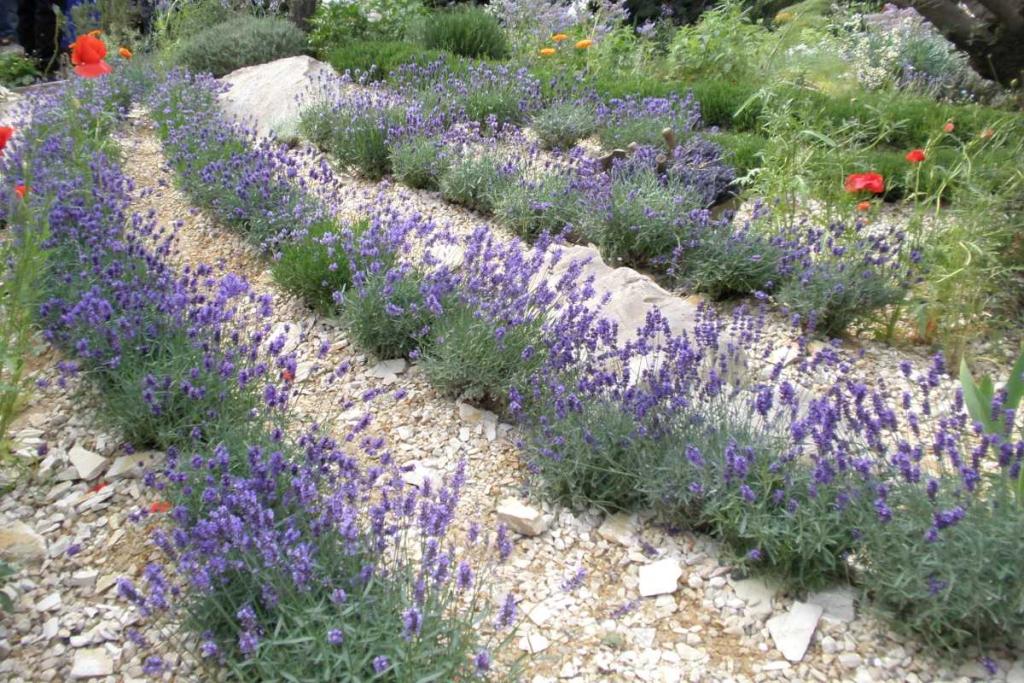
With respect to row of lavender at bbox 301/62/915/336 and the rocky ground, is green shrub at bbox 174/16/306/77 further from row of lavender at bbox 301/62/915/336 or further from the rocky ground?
the rocky ground

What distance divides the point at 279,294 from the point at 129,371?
50.8 inches

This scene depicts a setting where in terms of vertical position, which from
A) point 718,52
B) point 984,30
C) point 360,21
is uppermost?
point 984,30

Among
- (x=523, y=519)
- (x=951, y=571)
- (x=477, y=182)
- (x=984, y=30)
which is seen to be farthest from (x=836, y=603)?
(x=984, y=30)

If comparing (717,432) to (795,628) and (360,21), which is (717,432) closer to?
(795,628)

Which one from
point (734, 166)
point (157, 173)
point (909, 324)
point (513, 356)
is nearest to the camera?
point (513, 356)

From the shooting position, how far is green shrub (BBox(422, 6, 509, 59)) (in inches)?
336

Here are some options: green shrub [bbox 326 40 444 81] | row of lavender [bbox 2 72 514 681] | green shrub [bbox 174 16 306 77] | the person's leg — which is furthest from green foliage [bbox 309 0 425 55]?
row of lavender [bbox 2 72 514 681]

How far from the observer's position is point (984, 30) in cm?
529

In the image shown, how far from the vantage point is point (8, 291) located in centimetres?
285

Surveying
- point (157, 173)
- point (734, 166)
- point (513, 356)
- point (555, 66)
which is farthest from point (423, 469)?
point (555, 66)

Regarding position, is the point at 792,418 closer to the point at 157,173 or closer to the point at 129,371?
the point at 129,371

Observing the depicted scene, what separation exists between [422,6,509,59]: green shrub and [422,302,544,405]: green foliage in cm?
583

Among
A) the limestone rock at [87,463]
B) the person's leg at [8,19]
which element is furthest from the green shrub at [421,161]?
the person's leg at [8,19]

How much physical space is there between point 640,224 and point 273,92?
3.85m
